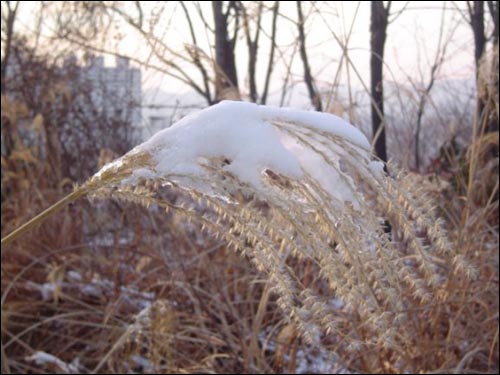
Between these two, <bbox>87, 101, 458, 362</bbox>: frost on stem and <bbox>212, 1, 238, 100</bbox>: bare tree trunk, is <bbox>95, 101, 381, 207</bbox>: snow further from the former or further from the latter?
<bbox>212, 1, 238, 100</bbox>: bare tree trunk

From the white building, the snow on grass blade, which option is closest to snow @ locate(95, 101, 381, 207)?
the snow on grass blade

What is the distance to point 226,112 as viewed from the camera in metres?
0.81

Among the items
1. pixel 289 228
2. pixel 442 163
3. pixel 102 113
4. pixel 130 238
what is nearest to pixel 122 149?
pixel 102 113

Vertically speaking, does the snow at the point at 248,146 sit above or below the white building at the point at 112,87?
above

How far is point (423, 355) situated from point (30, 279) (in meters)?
2.13

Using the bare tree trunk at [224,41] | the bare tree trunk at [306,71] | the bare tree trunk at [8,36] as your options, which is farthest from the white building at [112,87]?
the bare tree trunk at [306,71]

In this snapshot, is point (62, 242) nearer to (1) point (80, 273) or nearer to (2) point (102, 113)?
(1) point (80, 273)

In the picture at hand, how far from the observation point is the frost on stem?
0.74 m

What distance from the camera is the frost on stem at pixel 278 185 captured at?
739 millimetres

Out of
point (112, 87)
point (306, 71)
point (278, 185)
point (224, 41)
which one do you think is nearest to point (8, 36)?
point (112, 87)

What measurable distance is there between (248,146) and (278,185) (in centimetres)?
7

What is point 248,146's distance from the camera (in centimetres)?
77

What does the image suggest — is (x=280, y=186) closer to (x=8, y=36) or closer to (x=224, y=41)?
(x=224, y=41)

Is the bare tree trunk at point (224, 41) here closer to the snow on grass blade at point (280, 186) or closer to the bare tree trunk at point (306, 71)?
the bare tree trunk at point (306, 71)
